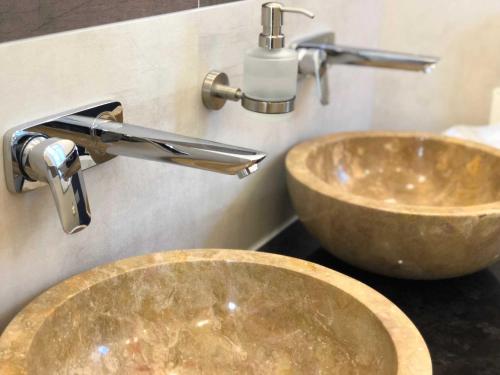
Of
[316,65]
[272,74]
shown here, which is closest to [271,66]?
[272,74]

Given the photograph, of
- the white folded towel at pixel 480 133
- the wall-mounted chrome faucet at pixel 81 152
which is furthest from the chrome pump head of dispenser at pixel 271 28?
the white folded towel at pixel 480 133

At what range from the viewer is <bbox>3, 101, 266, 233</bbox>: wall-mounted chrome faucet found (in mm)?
658

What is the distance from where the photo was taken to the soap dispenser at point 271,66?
0.88 meters

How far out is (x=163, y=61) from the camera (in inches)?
33.7

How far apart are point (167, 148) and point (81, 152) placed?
101mm

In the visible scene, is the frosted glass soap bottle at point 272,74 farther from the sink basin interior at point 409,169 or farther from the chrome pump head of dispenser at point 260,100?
the sink basin interior at point 409,169

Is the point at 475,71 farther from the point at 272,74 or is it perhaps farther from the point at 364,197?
the point at 272,74

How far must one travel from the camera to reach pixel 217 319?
2.79ft

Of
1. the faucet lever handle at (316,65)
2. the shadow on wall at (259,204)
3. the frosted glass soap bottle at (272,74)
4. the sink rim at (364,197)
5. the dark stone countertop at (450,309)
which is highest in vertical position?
the frosted glass soap bottle at (272,74)

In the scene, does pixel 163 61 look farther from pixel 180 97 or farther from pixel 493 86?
pixel 493 86

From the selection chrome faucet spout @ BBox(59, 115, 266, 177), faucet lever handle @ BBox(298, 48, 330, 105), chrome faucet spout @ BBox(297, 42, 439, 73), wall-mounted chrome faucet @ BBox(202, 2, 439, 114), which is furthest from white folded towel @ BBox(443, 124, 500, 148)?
chrome faucet spout @ BBox(59, 115, 266, 177)

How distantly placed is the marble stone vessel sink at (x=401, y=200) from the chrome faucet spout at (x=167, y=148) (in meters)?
0.29

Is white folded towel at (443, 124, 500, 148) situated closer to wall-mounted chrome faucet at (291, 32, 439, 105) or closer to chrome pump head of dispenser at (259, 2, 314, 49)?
wall-mounted chrome faucet at (291, 32, 439, 105)

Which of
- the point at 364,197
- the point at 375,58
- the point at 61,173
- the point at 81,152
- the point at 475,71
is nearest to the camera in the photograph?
the point at 61,173
